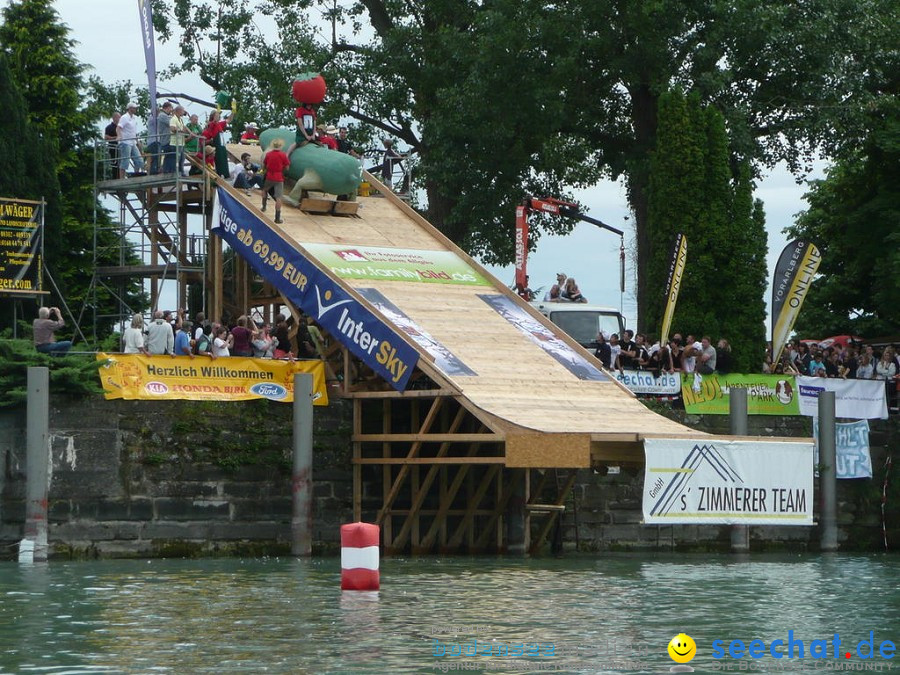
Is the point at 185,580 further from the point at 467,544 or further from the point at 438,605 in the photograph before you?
the point at 467,544

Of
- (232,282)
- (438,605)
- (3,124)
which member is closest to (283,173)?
(232,282)

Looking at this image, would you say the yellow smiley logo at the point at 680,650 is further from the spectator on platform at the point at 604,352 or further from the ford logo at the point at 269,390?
the spectator on platform at the point at 604,352

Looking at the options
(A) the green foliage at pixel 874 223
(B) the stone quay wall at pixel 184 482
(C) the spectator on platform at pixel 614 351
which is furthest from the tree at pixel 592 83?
A: (B) the stone quay wall at pixel 184 482

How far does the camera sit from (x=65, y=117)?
47.7m

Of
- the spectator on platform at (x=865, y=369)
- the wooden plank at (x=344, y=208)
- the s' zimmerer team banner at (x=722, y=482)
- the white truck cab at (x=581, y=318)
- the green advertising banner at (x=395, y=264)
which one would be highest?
the wooden plank at (x=344, y=208)

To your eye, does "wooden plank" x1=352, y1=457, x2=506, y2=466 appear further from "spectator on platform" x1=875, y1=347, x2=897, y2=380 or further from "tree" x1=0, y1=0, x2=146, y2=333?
"tree" x1=0, y1=0, x2=146, y2=333

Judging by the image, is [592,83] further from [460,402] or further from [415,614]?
[415,614]

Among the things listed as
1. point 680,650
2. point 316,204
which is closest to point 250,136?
point 316,204

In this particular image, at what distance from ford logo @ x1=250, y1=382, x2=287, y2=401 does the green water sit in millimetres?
3188

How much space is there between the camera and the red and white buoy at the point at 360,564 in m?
23.0

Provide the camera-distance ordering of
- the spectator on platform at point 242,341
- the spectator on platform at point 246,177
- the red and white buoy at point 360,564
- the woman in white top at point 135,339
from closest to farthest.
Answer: the red and white buoy at point 360,564, the woman in white top at point 135,339, the spectator on platform at point 242,341, the spectator on platform at point 246,177

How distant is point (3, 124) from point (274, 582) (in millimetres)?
20580

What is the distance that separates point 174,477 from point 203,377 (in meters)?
1.78

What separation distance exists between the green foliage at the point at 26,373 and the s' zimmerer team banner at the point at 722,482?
29.7 ft
